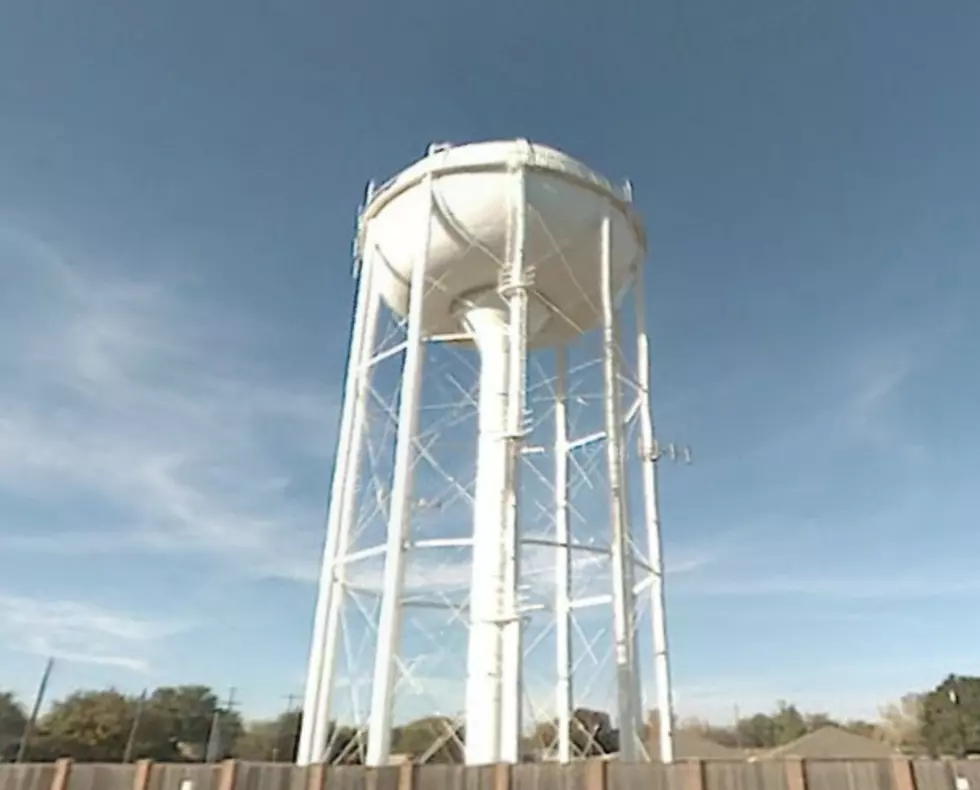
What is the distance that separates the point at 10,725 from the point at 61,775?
1465 inches

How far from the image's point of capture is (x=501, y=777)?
7.41 m

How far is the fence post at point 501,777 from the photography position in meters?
7.38

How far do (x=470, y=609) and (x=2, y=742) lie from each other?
34.2 meters

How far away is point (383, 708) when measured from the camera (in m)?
10.6

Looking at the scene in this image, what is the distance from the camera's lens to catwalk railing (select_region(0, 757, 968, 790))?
7.01 metres

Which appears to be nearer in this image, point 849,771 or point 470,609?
point 849,771

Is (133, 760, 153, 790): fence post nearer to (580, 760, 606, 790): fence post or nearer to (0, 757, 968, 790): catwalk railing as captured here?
(0, 757, 968, 790): catwalk railing

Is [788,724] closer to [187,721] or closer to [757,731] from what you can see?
[757,731]

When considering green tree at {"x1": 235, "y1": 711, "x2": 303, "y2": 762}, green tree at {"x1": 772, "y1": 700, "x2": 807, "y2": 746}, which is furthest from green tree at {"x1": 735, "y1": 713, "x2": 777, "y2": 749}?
green tree at {"x1": 235, "y1": 711, "x2": 303, "y2": 762}

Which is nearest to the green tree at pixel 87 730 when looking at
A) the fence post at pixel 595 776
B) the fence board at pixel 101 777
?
the fence board at pixel 101 777

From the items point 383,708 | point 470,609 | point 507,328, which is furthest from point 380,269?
point 383,708

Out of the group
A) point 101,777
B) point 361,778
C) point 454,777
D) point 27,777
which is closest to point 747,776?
point 454,777

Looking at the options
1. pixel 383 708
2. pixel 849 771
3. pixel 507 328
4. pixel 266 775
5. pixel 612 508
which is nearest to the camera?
pixel 849 771

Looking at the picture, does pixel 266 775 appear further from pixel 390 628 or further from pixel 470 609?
pixel 470 609
